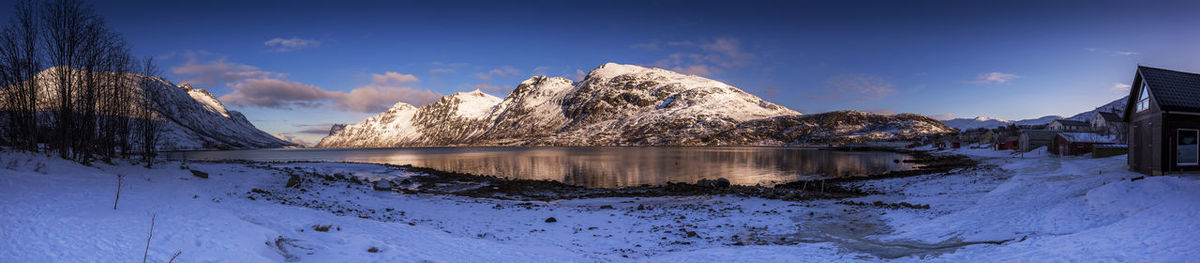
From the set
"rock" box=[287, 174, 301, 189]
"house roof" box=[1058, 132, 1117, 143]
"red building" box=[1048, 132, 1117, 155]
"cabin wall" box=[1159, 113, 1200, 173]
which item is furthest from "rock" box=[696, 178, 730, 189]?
"house roof" box=[1058, 132, 1117, 143]

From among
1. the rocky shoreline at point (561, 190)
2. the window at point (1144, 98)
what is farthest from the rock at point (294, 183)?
the window at point (1144, 98)

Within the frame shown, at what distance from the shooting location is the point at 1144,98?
26125mm

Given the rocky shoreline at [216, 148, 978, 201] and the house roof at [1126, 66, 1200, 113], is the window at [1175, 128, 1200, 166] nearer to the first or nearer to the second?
the house roof at [1126, 66, 1200, 113]

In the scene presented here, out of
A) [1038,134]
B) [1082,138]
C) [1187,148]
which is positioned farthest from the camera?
[1038,134]

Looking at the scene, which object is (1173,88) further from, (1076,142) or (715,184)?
(1076,142)

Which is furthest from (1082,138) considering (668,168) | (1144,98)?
(668,168)

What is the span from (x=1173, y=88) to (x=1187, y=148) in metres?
3.07

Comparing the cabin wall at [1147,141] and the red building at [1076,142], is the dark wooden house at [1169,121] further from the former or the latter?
the red building at [1076,142]

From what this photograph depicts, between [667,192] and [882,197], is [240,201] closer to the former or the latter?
[667,192]

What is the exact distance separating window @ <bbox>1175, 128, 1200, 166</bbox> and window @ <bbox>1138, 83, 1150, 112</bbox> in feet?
6.34

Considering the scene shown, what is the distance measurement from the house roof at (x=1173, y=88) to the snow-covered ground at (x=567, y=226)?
4.02m

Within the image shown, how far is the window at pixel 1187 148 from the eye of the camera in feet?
80.0

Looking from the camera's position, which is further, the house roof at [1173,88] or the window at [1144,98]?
the window at [1144,98]

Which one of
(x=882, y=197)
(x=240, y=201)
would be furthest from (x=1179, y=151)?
(x=240, y=201)
